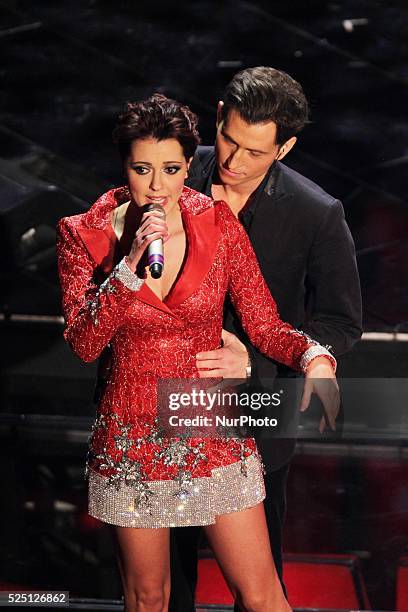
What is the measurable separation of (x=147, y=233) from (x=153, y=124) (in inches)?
11.2

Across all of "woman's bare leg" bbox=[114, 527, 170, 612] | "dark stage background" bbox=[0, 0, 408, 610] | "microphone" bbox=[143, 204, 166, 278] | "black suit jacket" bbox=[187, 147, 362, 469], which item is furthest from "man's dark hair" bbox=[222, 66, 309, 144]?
"dark stage background" bbox=[0, 0, 408, 610]

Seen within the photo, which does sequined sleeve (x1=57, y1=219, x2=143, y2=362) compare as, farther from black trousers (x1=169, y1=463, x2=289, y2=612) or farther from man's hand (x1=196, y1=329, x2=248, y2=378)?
black trousers (x1=169, y1=463, x2=289, y2=612)

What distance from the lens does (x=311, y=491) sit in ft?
12.2

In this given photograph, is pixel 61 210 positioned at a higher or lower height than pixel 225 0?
lower

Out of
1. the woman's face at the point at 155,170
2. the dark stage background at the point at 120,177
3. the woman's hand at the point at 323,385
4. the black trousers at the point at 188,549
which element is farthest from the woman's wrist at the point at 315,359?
the dark stage background at the point at 120,177

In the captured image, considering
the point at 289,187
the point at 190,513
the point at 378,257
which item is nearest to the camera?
the point at 190,513

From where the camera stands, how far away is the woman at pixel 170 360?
2.08 m

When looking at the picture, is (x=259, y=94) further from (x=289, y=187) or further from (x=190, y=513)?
(x=190, y=513)

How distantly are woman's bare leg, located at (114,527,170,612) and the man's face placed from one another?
0.82 metres

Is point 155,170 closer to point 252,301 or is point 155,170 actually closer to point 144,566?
point 252,301

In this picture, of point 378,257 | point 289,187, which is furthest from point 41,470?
point 289,187

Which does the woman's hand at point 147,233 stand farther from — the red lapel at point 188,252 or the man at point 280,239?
the man at point 280,239

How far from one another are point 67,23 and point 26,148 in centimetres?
46

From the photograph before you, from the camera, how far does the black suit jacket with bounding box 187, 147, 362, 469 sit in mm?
2479
